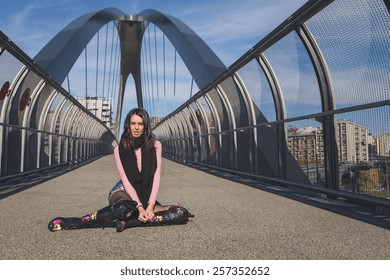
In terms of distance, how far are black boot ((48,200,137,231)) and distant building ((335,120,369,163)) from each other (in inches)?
92.9

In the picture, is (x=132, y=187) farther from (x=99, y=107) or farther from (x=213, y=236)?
(x=99, y=107)

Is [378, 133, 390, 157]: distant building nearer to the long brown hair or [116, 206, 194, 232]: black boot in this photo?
[116, 206, 194, 232]: black boot

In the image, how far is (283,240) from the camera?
2533 millimetres

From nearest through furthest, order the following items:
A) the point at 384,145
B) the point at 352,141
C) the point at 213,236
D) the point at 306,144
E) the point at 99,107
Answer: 1. the point at 213,236
2. the point at 384,145
3. the point at 352,141
4. the point at 306,144
5. the point at 99,107

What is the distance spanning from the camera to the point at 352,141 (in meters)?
3.98

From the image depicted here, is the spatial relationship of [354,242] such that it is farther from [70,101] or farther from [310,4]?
[70,101]

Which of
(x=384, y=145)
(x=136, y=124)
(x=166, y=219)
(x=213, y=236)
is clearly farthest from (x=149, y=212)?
(x=384, y=145)

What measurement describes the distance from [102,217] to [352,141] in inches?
105

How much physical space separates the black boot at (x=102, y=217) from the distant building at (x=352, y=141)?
2.36m

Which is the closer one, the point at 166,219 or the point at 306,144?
the point at 166,219

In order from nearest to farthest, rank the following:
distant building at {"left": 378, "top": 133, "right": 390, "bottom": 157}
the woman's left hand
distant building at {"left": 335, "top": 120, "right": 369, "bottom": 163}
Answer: the woman's left hand → distant building at {"left": 378, "top": 133, "right": 390, "bottom": 157} → distant building at {"left": 335, "top": 120, "right": 369, "bottom": 163}

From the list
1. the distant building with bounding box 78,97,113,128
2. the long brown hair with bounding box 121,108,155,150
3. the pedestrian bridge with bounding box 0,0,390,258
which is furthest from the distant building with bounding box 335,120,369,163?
the distant building with bounding box 78,97,113,128

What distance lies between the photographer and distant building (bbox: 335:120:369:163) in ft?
12.4

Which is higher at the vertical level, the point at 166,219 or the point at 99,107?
the point at 99,107
